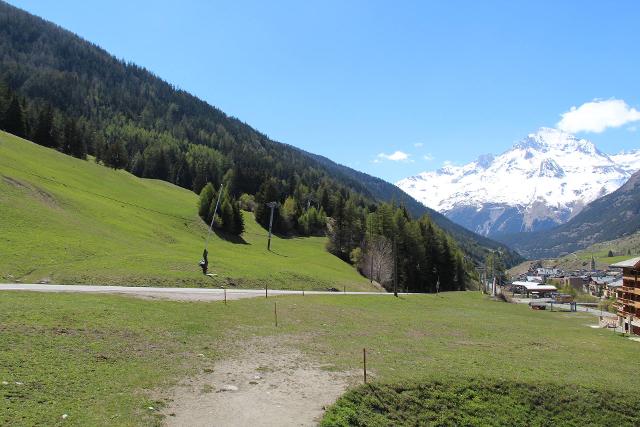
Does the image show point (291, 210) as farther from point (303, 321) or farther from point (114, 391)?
point (114, 391)

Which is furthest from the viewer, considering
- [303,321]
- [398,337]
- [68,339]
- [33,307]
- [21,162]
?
[21,162]

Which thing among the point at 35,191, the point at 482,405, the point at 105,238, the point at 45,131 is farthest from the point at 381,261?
the point at 45,131

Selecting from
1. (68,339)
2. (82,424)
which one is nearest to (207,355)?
(68,339)

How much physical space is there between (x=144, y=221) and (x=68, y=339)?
66931mm

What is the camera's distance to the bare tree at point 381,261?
100938mm

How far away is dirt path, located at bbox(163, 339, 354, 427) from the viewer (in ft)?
49.8

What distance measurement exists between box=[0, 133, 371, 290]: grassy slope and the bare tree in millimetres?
6212

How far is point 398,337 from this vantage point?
33.3 metres

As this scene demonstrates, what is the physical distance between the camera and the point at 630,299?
200 feet

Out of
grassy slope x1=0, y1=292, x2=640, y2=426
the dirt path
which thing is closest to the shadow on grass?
grassy slope x1=0, y1=292, x2=640, y2=426

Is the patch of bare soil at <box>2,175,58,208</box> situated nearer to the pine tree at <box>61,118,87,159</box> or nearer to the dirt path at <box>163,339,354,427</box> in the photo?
the dirt path at <box>163,339,354,427</box>

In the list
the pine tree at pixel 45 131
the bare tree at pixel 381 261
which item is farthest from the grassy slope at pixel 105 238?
the pine tree at pixel 45 131

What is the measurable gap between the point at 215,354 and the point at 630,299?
6030 cm

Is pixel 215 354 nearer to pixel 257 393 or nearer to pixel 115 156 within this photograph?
pixel 257 393
